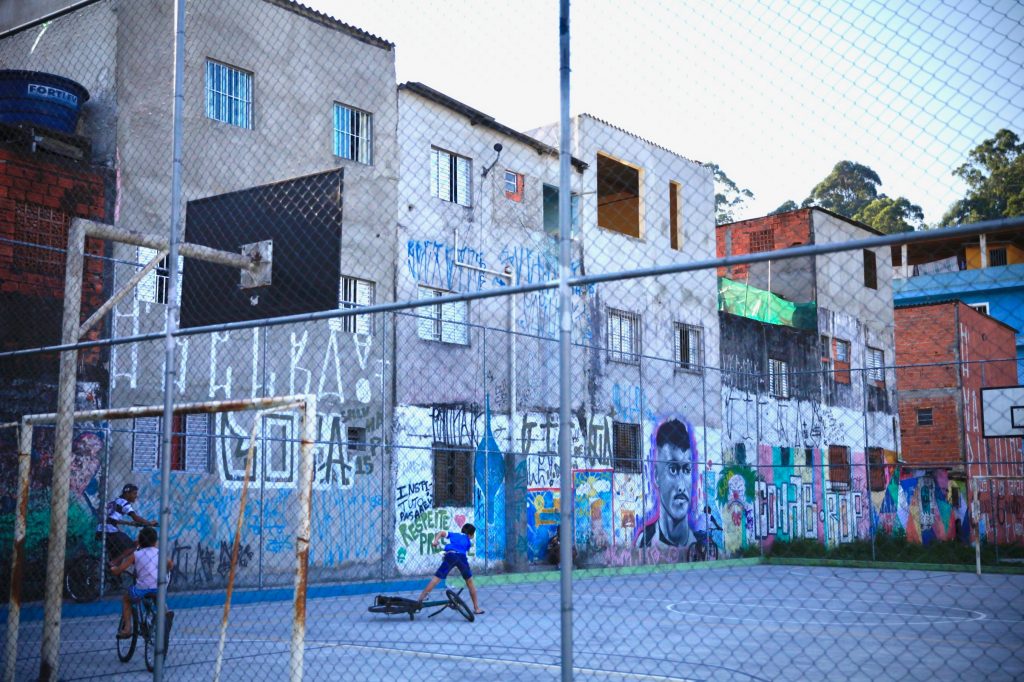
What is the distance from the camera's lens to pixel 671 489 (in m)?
27.1

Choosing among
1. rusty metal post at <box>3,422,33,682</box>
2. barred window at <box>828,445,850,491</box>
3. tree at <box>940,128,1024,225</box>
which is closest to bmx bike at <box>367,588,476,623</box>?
rusty metal post at <box>3,422,33,682</box>

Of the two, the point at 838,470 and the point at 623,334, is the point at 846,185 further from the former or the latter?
the point at 838,470

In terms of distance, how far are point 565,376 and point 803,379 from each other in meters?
28.0

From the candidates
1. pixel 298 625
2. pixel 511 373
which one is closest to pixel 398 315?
pixel 511 373

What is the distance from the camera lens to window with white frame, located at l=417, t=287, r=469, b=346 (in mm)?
20609

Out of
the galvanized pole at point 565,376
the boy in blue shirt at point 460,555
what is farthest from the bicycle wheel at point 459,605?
the galvanized pole at point 565,376

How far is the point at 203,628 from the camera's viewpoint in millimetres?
12805

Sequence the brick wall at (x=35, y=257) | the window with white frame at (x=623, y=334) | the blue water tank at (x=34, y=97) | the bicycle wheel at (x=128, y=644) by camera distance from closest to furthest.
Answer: the bicycle wheel at (x=128, y=644)
the brick wall at (x=35, y=257)
the blue water tank at (x=34, y=97)
the window with white frame at (x=623, y=334)

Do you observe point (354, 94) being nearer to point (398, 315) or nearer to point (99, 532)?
point (398, 315)

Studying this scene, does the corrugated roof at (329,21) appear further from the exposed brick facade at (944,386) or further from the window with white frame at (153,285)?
the exposed brick facade at (944,386)

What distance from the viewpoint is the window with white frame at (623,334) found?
25.0m

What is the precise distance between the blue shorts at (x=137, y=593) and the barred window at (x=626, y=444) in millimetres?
17160

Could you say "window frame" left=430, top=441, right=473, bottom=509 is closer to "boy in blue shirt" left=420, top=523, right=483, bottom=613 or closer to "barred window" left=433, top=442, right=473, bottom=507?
"barred window" left=433, top=442, right=473, bottom=507

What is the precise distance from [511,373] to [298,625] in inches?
651
